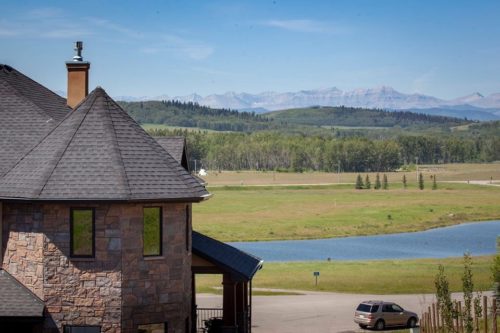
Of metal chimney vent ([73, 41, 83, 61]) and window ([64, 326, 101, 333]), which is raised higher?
metal chimney vent ([73, 41, 83, 61])

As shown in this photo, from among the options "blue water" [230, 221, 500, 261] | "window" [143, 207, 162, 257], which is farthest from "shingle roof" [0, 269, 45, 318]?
"blue water" [230, 221, 500, 261]

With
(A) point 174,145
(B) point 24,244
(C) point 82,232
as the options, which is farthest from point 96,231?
(A) point 174,145

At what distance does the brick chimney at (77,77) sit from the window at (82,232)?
329 inches

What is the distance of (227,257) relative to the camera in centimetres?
2630

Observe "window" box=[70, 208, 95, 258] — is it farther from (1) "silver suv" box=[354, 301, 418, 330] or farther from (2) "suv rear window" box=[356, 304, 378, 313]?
(2) "suv rear window" box=[356, 304, 378, 313]

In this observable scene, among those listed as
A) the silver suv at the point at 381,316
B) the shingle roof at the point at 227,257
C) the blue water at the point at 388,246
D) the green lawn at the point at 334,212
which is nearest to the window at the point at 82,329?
the shingle roof at the point at 227,257

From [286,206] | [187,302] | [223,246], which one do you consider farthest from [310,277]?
[286,206]

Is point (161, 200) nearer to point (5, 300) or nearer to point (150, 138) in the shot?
point (150, 138)

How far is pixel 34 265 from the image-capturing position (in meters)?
21.5

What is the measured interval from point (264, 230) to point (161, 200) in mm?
78656

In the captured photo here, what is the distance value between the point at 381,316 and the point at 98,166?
19.8 meters

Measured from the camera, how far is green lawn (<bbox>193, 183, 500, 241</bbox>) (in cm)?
10075

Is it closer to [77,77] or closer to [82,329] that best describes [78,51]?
[77,77]

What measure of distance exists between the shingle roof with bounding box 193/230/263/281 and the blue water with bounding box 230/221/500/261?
4812 cm
